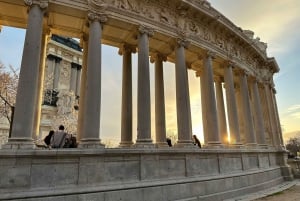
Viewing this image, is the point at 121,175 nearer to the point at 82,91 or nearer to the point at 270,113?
the point at 82,91

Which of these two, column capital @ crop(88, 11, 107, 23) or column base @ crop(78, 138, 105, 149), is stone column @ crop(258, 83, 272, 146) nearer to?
column capital @ crop(88, 11, 107, 23)

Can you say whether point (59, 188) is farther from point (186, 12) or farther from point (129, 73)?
point (186, 12)

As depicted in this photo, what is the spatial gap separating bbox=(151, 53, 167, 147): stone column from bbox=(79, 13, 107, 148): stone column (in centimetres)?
881

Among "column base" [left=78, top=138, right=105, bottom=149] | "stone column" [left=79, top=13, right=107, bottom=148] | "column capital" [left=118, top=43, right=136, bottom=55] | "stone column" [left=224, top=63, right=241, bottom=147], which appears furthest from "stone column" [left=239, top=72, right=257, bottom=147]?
"column base" [left=78, top=138, right=105, bottom=149]

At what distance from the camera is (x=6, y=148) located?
14.0 metres

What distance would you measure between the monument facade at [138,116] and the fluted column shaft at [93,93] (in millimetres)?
77

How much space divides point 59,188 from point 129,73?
13361 millimetres

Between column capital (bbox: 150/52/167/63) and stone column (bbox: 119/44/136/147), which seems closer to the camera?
stone column (bbox: 119/44/136/147)

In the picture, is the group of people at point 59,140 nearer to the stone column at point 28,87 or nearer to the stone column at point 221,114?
the stone column at point 28,87

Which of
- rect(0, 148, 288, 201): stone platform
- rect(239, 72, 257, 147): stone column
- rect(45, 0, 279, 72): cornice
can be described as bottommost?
rect(0, 148, 288, 201): stone platform

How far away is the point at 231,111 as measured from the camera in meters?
28.6

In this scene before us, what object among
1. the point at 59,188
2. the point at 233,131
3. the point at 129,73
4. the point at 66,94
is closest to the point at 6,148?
the point at 59,188

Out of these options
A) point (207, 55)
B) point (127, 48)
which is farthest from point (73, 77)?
point (207, 55)

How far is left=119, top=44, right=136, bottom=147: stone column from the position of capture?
74.8ft
